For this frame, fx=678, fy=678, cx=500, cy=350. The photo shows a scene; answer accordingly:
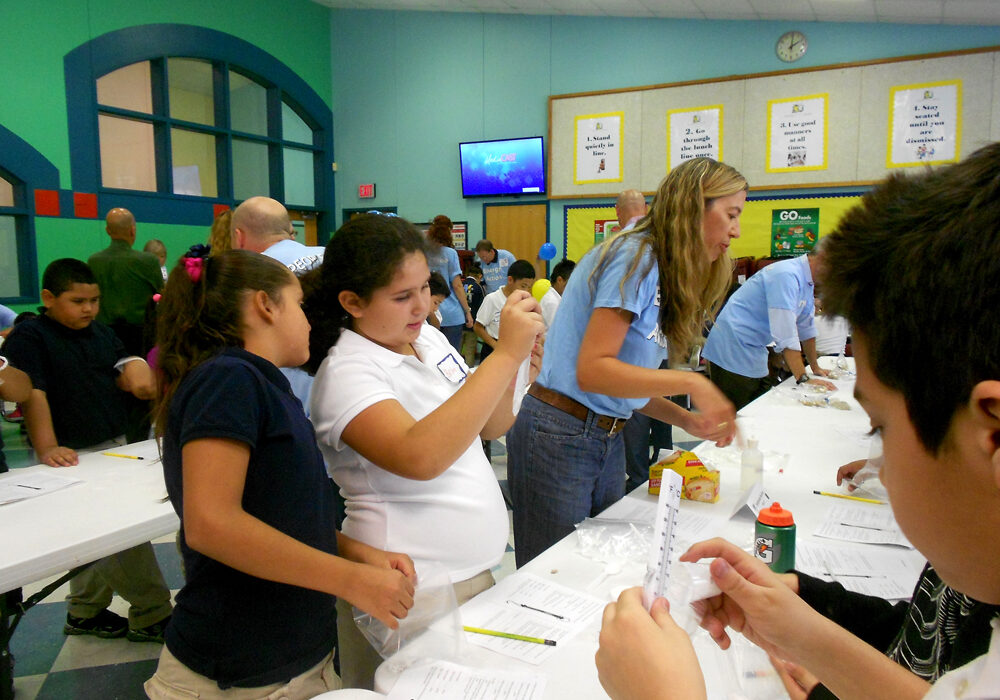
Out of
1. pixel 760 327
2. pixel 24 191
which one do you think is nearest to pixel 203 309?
pixel 760 327

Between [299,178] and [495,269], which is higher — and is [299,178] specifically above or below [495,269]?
above

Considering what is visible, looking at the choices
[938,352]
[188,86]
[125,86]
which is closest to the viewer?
[938,352]

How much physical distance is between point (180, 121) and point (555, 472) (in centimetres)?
788

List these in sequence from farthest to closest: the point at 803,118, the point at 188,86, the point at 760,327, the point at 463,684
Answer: the point at 188,86 → the point at 803,118 → the point at 760,327 → the point at 463,684

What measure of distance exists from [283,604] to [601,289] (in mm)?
947

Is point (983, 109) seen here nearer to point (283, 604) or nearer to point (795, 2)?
point (795, 2)

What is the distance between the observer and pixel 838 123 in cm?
692

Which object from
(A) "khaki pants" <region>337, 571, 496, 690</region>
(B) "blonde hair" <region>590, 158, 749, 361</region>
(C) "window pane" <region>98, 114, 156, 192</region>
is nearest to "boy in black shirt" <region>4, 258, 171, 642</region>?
(A) "khaki pants" <region>337, 571, 496, 690</region>

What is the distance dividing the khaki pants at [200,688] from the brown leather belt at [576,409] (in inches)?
32.2

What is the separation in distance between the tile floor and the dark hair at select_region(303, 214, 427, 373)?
1.59 meters

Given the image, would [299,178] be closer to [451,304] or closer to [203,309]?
[451,304]

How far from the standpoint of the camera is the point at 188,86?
9016 mm

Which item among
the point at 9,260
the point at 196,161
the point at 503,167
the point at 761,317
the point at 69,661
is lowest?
the point at 69,661

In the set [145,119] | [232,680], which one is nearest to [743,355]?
[232,680]
